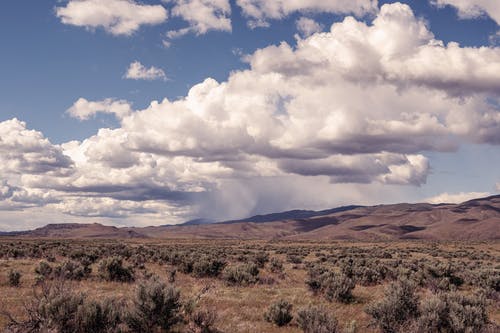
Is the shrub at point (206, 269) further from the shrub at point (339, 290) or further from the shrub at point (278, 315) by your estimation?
the shrub at point (278, 315)

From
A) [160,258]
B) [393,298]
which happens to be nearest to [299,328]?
[393,298]

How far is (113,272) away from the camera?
23.2 metres

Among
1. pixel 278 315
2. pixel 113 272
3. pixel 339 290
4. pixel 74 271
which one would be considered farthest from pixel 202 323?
pixel 74 271

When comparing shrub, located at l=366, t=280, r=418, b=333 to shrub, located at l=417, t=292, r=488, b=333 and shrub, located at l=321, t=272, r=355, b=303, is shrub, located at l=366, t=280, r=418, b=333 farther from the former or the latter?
shrub, located at l=321, t=272, r=355, b=303

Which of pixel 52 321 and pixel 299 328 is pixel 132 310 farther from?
pixel 299 328

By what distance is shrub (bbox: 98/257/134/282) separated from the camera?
23016mm

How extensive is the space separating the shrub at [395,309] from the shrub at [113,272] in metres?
15.2

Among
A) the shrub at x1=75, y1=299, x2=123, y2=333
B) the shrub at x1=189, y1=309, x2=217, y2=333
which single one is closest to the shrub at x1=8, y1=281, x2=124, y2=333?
the shrub at x1=75, y1=299, x2=123, y2=333

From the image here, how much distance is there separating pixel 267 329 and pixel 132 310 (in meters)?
4.56

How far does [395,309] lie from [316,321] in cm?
360

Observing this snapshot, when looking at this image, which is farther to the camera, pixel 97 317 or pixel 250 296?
pixel 250 296

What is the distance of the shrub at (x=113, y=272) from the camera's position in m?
23.0

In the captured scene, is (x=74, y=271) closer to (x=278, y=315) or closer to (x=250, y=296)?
(x=250, y=296)

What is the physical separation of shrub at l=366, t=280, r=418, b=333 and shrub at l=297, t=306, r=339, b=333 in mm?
2047
